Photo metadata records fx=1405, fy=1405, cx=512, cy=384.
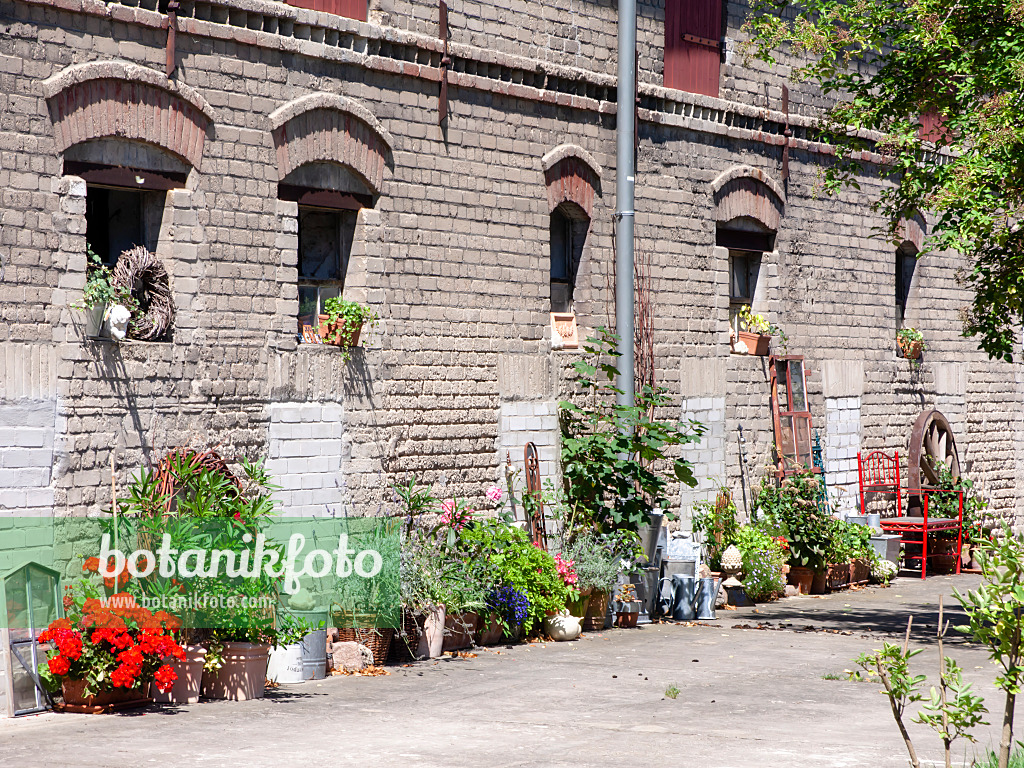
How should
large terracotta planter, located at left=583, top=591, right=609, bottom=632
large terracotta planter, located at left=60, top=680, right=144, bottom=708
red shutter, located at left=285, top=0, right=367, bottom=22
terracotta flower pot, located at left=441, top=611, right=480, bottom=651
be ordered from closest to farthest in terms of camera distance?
large terracotta planter, located at left=60, top=680, right=144, bottom=708, terracotta flower pot, located at left=441, top=611, right=480, bottom=651, red shutter, located at left=285, top=0, right=367, bottom=22, large terracotta planter, located at left=583, top=591, right=609, bottom=632

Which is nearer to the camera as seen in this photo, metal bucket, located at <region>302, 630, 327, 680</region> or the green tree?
metal bucket, located at <region>302, 630, 327, 680</region>

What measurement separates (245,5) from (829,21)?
5648mm

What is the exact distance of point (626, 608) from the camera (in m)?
13.2

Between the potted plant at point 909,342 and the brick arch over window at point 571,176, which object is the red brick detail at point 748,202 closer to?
the brick arch over window at point 571,176

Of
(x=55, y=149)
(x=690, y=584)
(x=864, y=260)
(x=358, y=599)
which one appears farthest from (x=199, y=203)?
(x=864, y=260)

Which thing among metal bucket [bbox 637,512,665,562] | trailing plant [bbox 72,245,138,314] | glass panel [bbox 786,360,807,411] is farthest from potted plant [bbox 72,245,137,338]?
glass panel [bbox 786,360,807,411]

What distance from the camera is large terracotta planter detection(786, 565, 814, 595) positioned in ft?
51.1

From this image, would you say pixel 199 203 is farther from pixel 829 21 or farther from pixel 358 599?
pixel 829 21

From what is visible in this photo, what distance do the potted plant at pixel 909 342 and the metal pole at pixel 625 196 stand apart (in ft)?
19.2

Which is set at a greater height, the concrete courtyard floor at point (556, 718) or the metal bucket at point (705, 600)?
the metal bucket at point (705, 600)

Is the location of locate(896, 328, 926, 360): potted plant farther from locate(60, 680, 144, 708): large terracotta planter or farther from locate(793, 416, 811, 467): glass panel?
locate(60, 680, 144, 708): large terracotta planter

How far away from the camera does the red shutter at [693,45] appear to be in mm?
14953

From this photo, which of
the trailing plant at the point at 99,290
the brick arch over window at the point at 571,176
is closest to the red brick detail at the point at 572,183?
the brick arch over window at the point at 571,176

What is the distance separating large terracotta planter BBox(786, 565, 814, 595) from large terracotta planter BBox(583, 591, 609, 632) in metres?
3.39
